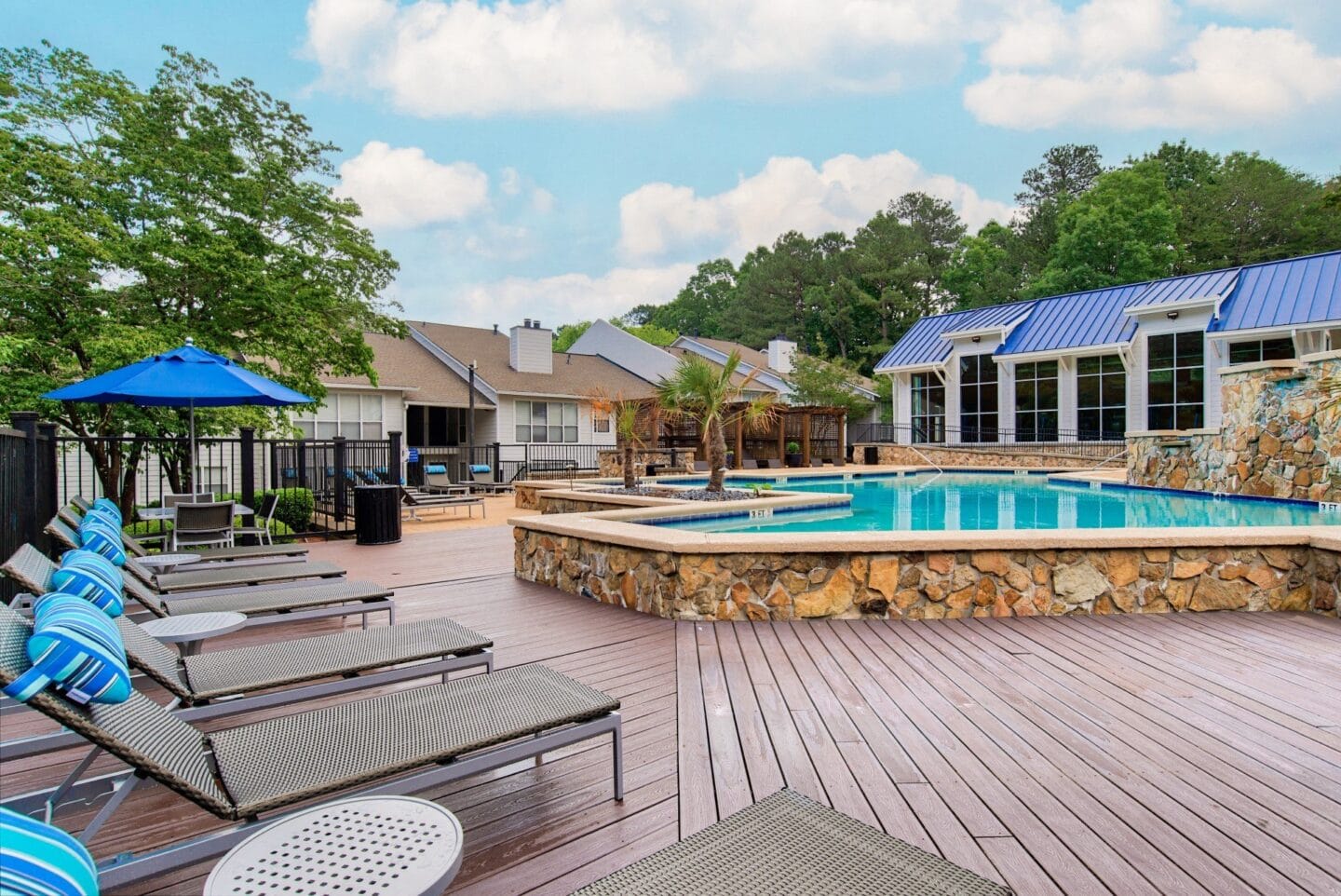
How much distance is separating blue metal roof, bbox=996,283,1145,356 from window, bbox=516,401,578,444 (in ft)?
46.0

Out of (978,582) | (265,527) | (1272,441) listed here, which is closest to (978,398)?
(1272,441)

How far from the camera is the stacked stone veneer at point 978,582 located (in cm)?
498

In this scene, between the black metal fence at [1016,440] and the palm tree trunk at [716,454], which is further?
the black metal fence at [1016,440]

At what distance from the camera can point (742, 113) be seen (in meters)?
24.7

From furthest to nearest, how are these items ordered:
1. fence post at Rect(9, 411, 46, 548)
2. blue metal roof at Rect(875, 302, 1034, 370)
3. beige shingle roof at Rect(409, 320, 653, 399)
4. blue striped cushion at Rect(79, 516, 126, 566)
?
blue metal roof at Rect(875, 302, 1034, 370) < beige shingle roof at Rect(409, 320, 653, 399) < fence post at Rect(9, 411, 46, 548) < blue striped cushion at Rect(79, 516, 126, 566)

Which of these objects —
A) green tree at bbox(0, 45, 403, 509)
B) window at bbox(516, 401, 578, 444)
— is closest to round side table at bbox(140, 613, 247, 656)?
green tree at bbox(0, 45, 403, 509)

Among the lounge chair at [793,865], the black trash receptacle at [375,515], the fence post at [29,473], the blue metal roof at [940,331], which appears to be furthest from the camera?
the blue metal roof at [940,331]

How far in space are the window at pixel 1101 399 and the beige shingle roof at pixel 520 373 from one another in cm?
1412

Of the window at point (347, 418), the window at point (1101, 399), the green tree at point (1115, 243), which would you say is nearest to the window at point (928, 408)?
the window at point (1101, 399)

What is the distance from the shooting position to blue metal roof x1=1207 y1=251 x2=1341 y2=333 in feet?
56.2

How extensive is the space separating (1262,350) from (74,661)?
23.4 m

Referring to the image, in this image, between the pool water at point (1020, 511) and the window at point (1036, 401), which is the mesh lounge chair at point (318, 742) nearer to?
the pool water at point (1020, 511)

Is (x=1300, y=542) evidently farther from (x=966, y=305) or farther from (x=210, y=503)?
(x=966, y=305)

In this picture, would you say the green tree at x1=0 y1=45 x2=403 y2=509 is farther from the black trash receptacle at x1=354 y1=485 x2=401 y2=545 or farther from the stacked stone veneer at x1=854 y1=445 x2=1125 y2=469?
the stacked stone veneer at x1=854 y1=445 x2=1125 y2=469
